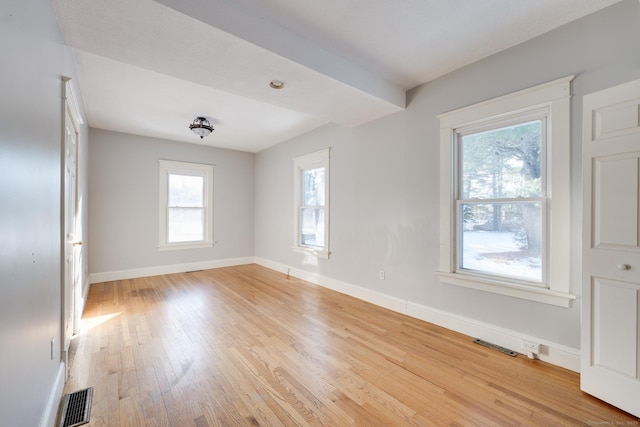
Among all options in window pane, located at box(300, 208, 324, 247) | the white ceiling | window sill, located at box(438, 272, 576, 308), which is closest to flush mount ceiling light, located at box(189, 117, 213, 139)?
the white ceiling

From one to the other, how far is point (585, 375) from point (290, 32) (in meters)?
3.40

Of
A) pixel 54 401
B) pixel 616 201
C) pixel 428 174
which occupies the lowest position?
pixel 54 401

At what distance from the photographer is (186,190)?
232 inches

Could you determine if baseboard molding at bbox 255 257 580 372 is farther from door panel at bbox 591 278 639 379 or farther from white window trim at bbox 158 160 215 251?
white window trim at bbox 158 160 215 251

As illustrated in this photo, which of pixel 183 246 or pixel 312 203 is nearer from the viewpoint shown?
pixel 312 203

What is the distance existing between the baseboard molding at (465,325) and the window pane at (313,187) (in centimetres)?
140

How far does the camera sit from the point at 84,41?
2.05m

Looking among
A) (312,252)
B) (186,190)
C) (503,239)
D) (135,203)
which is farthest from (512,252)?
(135,203)

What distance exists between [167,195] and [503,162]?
18.8 feet

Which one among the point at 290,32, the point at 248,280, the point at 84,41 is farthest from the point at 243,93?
the point at 248,280

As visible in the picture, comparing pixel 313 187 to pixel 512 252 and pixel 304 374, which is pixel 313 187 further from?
pixel 304 374

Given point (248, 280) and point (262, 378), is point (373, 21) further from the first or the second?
point (248, 280)

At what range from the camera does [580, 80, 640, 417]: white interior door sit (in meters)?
1.69

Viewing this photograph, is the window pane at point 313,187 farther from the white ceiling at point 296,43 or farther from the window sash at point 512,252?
the window sash at point 512,252
